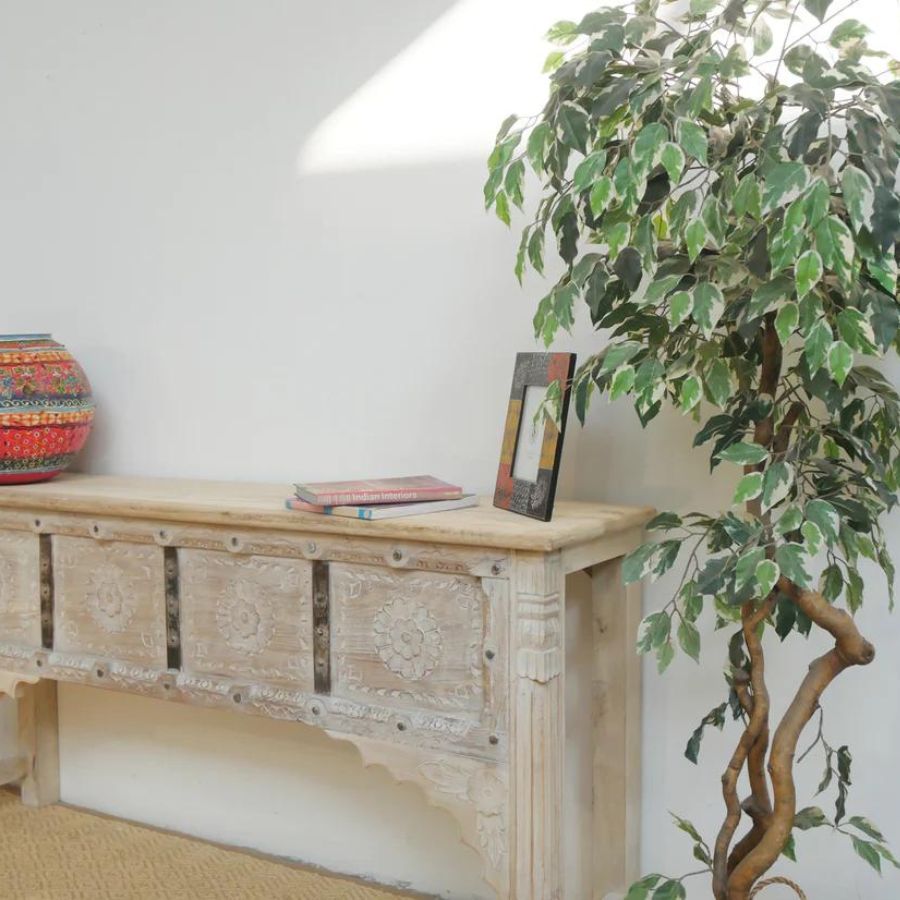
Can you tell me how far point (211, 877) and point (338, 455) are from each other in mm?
855

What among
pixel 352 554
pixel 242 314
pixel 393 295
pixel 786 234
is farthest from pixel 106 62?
pixel 786 234

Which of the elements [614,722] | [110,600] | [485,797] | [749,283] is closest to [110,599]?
[110,600]

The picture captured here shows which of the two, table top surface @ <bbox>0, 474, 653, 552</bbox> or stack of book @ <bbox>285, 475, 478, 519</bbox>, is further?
stack of book @ <bbox>285, 475, 478, 519</bbox>

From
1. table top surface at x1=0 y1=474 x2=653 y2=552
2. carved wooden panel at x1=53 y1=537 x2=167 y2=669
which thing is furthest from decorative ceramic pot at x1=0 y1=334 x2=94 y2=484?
carved wooden panel at x1=53 y1=537 x2=167 y2=669

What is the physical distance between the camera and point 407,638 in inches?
65.6

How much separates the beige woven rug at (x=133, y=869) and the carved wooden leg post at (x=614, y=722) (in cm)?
48

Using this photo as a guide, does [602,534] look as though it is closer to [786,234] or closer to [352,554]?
[352,554]

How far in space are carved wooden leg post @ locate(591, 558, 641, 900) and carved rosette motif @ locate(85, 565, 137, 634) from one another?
800 mm

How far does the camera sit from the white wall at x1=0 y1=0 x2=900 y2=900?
1.93 metres

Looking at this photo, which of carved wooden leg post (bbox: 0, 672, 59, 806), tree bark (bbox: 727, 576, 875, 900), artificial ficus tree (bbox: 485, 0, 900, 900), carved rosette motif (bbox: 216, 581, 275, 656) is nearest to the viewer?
artificial ficus tree (bbox: 485, 0, 900, 900)

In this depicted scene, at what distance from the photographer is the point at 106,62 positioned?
8.00 ft

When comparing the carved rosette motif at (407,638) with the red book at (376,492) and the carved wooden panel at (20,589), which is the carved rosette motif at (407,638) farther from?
the carved wooden panel at (20,589)

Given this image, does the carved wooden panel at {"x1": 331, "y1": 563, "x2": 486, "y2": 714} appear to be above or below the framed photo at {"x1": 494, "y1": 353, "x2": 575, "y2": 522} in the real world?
below

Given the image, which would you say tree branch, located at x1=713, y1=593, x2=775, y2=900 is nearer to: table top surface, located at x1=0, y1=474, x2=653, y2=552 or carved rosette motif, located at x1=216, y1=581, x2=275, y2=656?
table top surface, located at x1=0, y1=474, x2=653, y2=552
